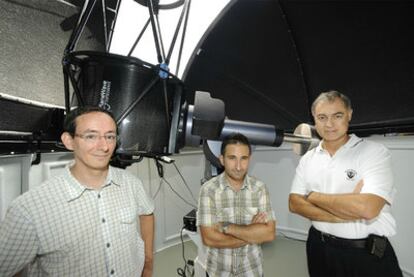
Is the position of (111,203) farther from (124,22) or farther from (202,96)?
(124,22)

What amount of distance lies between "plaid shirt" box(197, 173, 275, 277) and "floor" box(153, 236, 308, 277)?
124 cm

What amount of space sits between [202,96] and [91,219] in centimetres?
65

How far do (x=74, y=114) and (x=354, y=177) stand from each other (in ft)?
4.58

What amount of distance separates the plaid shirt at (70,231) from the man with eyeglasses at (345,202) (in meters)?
0.99

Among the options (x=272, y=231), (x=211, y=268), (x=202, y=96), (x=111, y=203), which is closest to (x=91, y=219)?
(x=111, y=203)

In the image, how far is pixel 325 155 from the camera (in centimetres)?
149

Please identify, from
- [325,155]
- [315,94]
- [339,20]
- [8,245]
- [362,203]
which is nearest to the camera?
[8,245]

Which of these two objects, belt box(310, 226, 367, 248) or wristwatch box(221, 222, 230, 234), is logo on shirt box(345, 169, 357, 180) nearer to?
belt box(310, 226, 367, 248)

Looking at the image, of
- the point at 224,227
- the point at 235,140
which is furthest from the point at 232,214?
the point at 235,140

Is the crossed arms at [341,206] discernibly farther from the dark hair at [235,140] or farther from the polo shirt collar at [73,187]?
the polo shirt collar at [73,187]

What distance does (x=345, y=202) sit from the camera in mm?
1223

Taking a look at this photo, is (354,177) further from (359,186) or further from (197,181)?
(197,181)

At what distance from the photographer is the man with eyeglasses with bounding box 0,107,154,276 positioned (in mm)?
809

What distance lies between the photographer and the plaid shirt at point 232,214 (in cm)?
135
